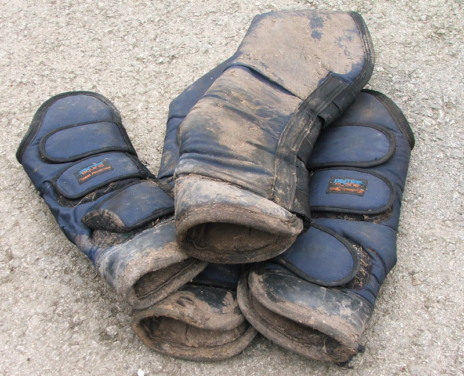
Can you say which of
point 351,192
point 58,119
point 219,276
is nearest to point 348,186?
point 351,192

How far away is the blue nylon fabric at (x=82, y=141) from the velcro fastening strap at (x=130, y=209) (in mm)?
263

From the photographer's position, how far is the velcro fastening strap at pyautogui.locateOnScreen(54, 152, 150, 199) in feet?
5.41

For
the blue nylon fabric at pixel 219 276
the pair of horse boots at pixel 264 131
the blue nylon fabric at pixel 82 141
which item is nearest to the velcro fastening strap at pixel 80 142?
the blue nylon fabric at pixel 82 141

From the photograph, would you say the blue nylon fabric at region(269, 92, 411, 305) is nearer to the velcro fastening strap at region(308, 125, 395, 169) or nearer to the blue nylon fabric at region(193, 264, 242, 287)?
the velcro fastening strap at region(308, 125, 395, 169)

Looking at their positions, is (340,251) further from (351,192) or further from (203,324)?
(203,324)

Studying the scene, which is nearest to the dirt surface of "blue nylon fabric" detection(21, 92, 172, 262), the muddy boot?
the muddy boot

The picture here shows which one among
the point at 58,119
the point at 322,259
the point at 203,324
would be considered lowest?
the point at 203,324

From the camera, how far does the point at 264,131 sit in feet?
5.15

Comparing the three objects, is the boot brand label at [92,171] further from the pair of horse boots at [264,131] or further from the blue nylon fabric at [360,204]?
the blue nylon fabric at [360,204]

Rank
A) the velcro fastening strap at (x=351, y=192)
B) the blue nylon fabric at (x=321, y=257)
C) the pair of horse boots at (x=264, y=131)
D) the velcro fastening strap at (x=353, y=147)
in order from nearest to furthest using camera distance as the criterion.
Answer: the pair of horse boots at (x=264, y=131)
the blue nylon fabric at (x=321, y=257)
the velcro fastening strap at (x=351, y=192)
the velcro fastening strap at (x=353, y=147)

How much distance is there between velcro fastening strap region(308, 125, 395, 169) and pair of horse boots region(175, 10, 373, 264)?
8 cm

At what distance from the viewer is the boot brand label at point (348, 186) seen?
5.38 ft

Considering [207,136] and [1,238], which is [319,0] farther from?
[1,238]

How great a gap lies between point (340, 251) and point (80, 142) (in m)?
0.96
